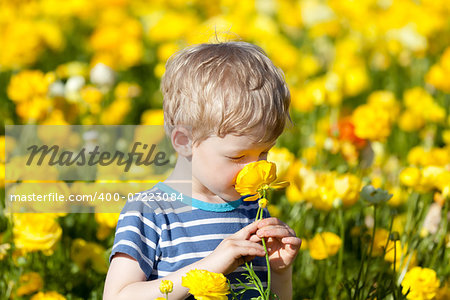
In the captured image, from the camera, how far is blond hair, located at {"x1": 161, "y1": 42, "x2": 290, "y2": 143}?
1.49 meters

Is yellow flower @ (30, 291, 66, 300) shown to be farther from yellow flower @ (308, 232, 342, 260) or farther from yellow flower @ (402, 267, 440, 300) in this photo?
yellow flower @ (402, 267, 440, 300)

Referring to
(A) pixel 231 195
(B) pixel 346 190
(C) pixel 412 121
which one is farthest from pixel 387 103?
(A) pixel 231 195

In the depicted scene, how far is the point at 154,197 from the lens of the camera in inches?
64.2

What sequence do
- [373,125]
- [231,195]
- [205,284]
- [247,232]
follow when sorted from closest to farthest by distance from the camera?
[205,284] → [247,232] → [231,195] → [373,125]

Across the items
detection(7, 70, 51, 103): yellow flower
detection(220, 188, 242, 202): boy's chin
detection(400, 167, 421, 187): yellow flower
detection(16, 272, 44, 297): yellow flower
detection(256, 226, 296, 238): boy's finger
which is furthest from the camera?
detection(7, 70, 51, 103): yellow flower

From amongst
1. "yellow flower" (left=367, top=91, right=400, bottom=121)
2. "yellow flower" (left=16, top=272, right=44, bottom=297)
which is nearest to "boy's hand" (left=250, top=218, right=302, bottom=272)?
"yellow flower" (left=16, top=272, right=44, bottom=297)

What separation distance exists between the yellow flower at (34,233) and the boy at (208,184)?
483 mm

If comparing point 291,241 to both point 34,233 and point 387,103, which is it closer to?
point 34,233

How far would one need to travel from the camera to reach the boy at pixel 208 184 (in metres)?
1.49

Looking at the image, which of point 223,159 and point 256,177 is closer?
point 256,177

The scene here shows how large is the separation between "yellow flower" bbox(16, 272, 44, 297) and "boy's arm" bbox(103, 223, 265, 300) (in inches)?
23.5

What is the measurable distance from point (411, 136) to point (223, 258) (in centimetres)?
234

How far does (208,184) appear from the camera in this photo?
1.57m

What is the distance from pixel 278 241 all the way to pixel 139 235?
311mm
